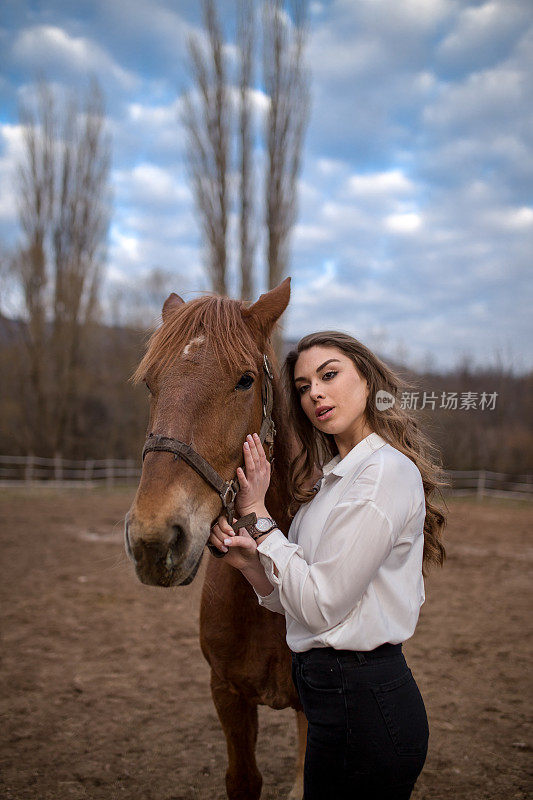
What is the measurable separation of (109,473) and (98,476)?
888 millimetres

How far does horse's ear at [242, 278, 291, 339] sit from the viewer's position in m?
1.83

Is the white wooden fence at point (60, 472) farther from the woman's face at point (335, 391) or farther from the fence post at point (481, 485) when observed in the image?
the woman's face at point (335, 391)

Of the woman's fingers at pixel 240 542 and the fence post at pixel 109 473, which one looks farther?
the fence post at pixel 109 473

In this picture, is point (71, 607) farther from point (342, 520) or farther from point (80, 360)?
point (80, 360)

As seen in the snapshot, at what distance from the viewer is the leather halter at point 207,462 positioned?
142cm

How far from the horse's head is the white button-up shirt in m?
0.23

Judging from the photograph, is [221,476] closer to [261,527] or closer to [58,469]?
[261,527]

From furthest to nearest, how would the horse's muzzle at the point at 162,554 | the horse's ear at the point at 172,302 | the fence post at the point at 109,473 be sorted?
the fence post at the point at 109,473 → the horse's ear at the point at 172,302 → the horse's muzzle at the point at 162,554

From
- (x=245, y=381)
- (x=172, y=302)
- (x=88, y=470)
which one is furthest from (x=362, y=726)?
(x=88, y=470)

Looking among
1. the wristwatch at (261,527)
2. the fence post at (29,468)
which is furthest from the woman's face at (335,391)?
the fence post at (29,468)

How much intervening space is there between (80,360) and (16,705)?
52.5ft

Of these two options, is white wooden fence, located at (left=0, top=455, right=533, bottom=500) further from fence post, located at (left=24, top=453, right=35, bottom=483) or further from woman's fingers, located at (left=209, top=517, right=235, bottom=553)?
woman's fingers, located at (left=209, top=517, right=235, bottom=553)

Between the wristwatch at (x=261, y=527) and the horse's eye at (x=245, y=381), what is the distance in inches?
16.1

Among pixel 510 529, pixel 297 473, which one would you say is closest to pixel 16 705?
pixel 297 473
